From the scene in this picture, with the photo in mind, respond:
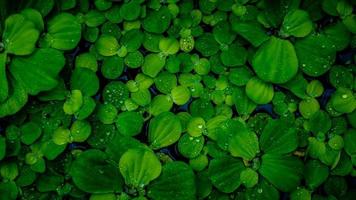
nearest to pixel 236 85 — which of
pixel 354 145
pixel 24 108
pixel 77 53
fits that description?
pixel 354 145

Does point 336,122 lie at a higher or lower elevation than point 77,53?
lower

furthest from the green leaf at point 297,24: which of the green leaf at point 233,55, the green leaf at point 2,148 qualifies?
the green leaf at point 2,148

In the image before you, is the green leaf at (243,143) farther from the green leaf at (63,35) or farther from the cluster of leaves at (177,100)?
the green leaf at (63,35)

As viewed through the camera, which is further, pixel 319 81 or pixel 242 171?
pixel 319 81

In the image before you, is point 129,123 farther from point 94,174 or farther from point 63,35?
point 63,35

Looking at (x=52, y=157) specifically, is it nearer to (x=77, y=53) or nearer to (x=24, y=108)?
(x=24, y=108)

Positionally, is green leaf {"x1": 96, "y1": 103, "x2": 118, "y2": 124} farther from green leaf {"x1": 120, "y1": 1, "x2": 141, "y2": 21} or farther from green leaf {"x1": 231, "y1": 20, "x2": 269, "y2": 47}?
green leaf {"x1": 231, "y1": 20, "x2": 269, "y2": 47}

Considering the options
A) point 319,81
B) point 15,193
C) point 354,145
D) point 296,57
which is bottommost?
point 15,193
